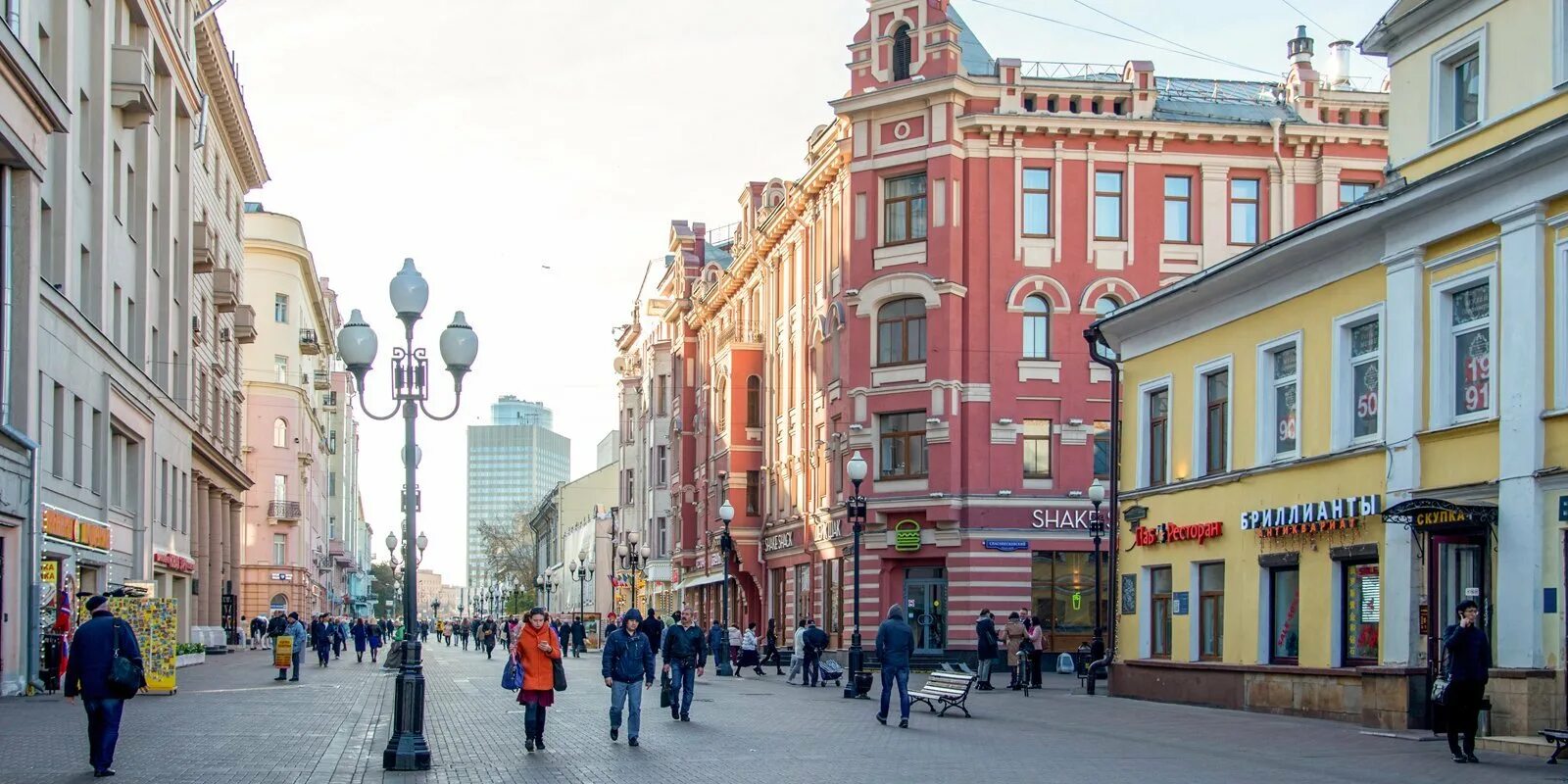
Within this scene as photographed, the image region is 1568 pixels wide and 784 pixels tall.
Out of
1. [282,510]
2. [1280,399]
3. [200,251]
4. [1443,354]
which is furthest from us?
[282,510]

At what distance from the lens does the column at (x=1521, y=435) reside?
19.2 m

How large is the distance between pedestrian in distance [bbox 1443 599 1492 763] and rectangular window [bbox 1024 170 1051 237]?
29.7 m

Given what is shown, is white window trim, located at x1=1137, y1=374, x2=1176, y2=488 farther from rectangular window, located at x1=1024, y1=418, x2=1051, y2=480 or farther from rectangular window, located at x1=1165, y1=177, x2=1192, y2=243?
rectangular window, located at x1=1165, y1=177, x2=1192, y2=243

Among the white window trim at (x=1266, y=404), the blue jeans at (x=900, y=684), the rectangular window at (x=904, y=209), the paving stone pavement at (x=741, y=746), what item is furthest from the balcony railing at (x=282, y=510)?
the white window trim at (x=1266, y=404)

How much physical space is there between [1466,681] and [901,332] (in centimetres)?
3057

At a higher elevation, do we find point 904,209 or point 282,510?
point 904,209

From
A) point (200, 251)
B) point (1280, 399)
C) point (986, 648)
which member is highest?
point (200, 251)

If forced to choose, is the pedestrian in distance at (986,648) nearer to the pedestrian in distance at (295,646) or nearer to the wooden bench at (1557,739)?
the pedestrian in distance at (295,646)

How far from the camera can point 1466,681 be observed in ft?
56.4

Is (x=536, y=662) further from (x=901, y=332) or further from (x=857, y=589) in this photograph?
(x=901, y=332)

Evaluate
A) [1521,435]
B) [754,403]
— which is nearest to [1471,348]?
[1521,435]

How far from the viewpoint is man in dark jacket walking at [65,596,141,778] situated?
15422mm

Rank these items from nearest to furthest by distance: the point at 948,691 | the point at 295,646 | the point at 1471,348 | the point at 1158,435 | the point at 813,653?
the point at 1471,348
the point at 948,691
the point at 1158,435
the point at 813,653
the point at 295,646

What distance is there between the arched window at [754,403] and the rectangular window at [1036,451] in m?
16.9
